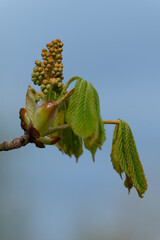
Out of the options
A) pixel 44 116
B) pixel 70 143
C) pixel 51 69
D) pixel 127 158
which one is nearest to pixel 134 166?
pixel 127 158

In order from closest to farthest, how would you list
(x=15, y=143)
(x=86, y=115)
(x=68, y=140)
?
(x=86, y=115) → (x=15, y=143) → (x=68, y=140)

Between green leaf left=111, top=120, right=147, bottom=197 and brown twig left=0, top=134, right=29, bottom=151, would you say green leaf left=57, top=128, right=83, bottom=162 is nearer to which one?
green leaf left=111, top=120, right=147, bottom=197

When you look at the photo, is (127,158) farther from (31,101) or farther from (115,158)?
(31,101)

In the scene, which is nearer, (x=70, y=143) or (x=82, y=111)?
(x=82, y=111)

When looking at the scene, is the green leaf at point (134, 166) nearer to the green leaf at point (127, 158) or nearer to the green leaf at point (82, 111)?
the green leaf at point (127, 158)

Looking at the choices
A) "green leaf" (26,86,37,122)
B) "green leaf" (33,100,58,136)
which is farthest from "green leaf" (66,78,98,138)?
"green leaf" (26,86,37,122)

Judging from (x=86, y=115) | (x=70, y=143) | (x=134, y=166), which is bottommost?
(x=134, y=166)

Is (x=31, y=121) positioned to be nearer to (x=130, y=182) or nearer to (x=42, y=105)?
(x=42, y=105)

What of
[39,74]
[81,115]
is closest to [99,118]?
[81,115]
